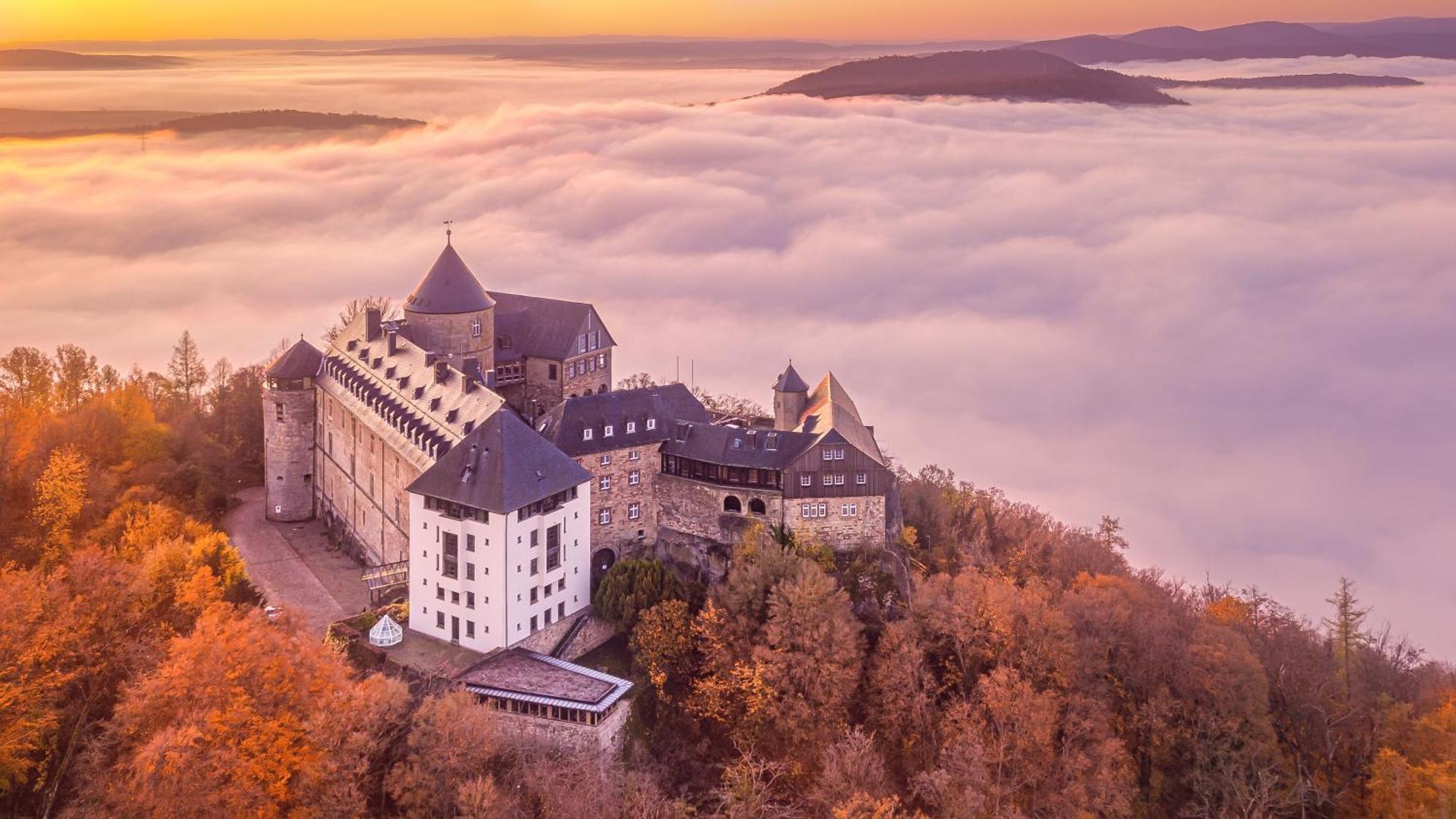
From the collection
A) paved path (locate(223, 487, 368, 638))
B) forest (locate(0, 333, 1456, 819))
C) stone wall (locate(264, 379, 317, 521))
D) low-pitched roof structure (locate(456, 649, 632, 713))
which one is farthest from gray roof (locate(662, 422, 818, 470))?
stone wall (locate(264, 379, 317, 521))

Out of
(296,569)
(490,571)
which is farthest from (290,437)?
(490,571)

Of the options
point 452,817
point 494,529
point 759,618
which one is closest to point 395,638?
point 494,529

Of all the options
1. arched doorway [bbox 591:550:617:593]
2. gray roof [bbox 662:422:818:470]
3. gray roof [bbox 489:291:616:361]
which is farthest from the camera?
gray roof [bbox 489:291:616:361]

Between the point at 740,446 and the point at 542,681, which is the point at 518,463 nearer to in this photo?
the point at 542,681

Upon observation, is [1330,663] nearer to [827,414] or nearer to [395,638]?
[827,414]

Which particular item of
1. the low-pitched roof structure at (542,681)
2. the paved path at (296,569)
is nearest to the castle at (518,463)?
the low-pitched roof structure at (542,681)

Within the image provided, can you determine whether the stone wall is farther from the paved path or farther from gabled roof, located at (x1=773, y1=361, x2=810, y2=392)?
gabled roof, located at (x1=773, y1=361, x2=810, y2=392)
